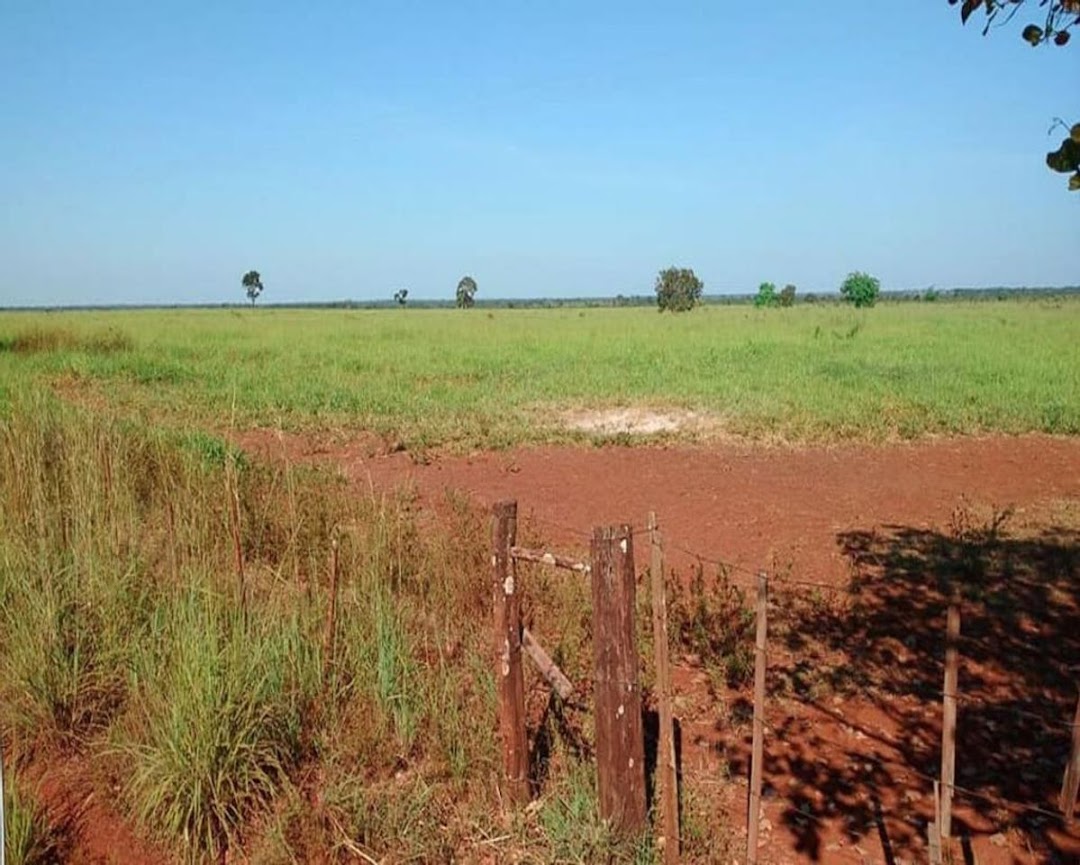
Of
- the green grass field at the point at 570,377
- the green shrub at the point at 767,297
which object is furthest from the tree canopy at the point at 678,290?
the green grass field at the point at 570,377

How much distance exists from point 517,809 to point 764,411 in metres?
9.62

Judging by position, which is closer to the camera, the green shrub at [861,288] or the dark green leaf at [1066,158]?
the dark green leaf at [1066,158]

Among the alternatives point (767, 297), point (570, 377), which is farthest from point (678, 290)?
point (570, 377)

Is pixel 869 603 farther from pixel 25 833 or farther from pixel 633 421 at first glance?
pixel 633 421

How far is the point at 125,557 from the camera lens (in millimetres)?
3736

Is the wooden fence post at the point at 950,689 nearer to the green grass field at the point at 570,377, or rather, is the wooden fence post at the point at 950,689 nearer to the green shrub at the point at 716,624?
the green shrub at the point at 716,624

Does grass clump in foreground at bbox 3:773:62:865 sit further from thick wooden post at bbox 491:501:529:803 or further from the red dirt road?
the red dirt road

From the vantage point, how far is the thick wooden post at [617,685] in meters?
2.39

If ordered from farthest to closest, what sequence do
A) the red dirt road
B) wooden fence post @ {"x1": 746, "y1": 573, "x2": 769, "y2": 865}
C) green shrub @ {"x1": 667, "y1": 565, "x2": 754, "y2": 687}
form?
the red dirt road → green shrub @ {"x1": 667, "y1": 565, "x2": 754, "y2": 687} → wooden fence post @ {"x1": 746, "y1": 573, "x2": 769, "y2": 865}

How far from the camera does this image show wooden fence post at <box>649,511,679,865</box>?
2.38m

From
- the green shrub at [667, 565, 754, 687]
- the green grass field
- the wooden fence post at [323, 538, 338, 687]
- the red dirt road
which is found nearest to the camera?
the wooden fence post at [323, 538, 338, 687]

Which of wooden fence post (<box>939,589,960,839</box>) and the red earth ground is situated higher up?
wooden fence post (<box>939,589,960,839</box>)

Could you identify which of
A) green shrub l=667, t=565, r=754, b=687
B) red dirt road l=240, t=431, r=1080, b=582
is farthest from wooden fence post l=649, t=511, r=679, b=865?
→ red dirt road l=240, t=431, r=1080, b=582

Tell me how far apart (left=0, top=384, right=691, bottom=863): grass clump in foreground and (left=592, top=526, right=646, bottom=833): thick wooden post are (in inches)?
5.2
